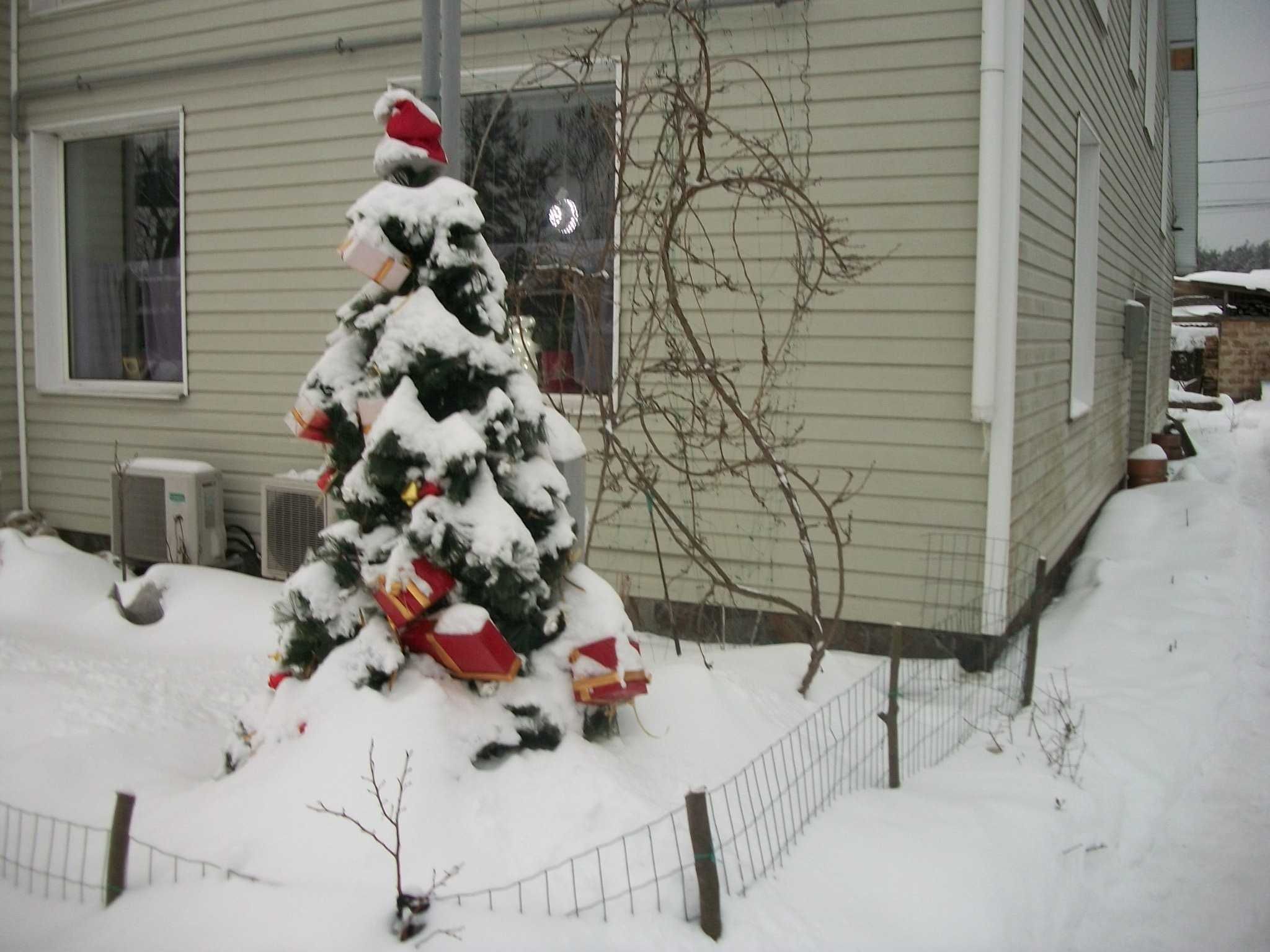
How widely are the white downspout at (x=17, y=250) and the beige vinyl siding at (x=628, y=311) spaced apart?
0.10 metres

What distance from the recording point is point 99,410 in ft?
25.8

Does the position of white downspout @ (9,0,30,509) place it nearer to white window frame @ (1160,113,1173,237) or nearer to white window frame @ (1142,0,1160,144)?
white window frame @ (1142,0,1160,144)

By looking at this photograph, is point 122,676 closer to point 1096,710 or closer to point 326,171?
point 326,171

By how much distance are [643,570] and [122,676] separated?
8.66 feet

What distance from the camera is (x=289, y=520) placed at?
6.66 meters

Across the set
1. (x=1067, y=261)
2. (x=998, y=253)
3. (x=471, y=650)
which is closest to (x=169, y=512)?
(x=471, y=650)

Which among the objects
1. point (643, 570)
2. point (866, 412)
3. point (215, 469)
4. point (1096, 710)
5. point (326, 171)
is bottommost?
point (1096, 710)

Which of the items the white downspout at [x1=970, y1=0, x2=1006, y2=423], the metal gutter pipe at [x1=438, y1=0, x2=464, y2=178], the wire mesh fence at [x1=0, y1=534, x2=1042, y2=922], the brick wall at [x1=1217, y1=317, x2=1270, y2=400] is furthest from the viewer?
the brick wall at [x1=1217, y1=317, x2=1270, y2=400]

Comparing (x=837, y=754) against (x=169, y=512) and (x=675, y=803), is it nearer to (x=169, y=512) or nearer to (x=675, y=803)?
(x=675, y=803)

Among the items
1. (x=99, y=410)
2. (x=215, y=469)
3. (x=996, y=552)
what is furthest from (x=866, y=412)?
(x=99, y=410)

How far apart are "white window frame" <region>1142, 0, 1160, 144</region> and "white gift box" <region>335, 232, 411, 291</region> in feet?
33.7

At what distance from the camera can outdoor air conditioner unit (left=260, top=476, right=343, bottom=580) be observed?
21.6ft

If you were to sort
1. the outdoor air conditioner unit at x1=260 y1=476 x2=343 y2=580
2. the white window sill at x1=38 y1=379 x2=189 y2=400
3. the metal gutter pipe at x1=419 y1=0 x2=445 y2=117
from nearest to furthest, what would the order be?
the metal gutter pipe at x1=419 y1=0 x2=445 y2=117, the outdoor air conditioner unit at x1=260 y1=476 x2=343 y2=580, the white window sill at x1=38 y1=379 x2=189 y2=400

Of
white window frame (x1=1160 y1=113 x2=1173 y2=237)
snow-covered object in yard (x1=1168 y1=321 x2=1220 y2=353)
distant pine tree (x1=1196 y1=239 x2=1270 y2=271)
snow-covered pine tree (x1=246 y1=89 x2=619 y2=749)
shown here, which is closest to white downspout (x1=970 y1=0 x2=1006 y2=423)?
snow-covered pine tree (x1=246 y1=89 x2=619 y2=749)
